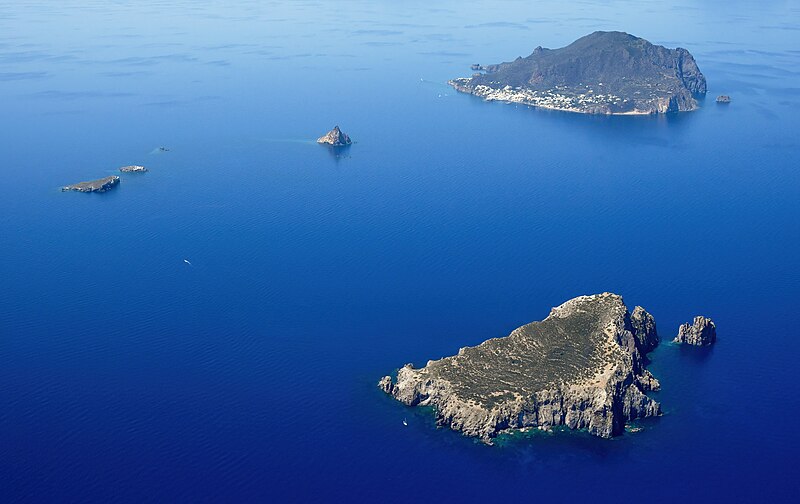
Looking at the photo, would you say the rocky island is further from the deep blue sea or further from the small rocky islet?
the deep blue sea

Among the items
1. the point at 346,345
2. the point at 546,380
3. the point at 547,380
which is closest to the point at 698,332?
the point at 547,380

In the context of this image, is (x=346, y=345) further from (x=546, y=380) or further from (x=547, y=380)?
(x=547, y=380)

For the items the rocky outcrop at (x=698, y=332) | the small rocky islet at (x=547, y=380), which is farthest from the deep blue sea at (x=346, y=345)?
the small rocky islet at (x=547, y=380)

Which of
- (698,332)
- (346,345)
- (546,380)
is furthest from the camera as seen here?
(346,345)

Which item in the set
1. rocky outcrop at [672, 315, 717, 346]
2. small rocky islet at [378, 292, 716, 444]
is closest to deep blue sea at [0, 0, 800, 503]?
rocky outcrop at [672, 315, 717, 346]

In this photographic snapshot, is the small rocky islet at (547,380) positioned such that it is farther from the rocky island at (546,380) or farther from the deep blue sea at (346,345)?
the deep blue sea at (346,345)

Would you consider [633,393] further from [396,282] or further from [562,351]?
[396,282]
